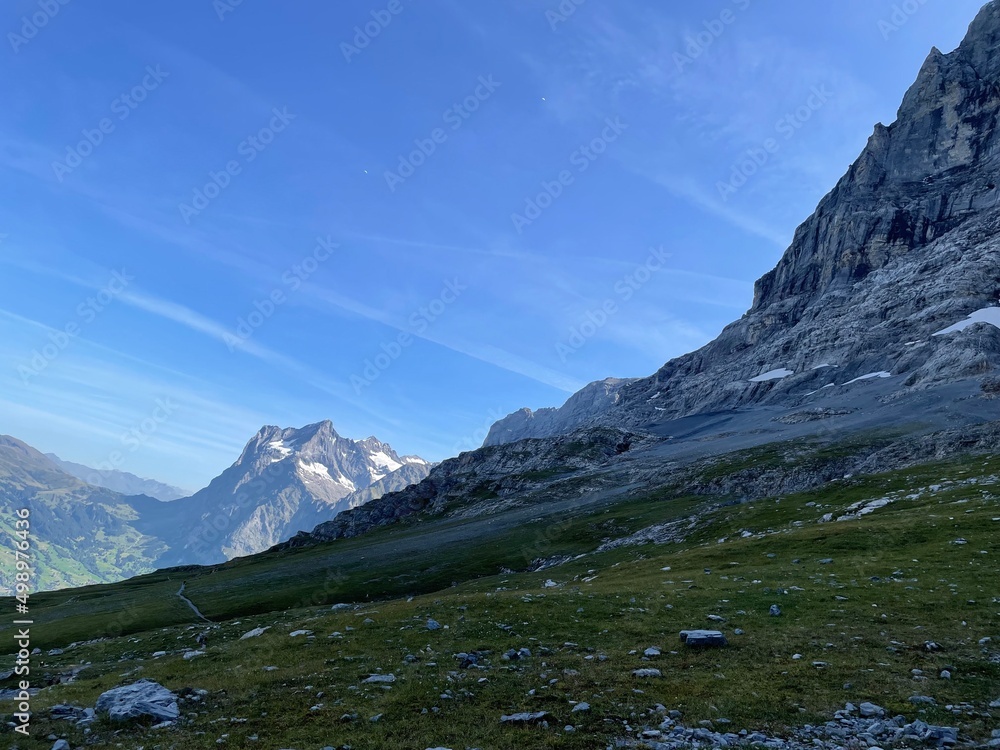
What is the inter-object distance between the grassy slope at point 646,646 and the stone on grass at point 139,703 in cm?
96

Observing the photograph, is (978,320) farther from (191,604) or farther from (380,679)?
(191,604)

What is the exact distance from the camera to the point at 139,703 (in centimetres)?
1752

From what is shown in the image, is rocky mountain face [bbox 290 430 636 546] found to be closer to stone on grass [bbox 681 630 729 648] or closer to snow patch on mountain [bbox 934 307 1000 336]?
snow patch on mountain [bbox 934 307 1000 336]

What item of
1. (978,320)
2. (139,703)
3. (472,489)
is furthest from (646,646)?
(978,320)

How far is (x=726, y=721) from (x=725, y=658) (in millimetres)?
6163

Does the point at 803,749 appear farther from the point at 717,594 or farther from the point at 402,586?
the point at 402,586

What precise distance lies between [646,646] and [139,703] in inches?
699

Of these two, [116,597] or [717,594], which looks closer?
[717,594]

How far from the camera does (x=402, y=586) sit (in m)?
74.2

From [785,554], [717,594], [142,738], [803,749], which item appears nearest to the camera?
[803,749]

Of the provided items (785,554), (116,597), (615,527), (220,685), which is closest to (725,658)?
(220,685)

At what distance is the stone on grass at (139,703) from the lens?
1708cm

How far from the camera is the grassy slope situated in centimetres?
1516

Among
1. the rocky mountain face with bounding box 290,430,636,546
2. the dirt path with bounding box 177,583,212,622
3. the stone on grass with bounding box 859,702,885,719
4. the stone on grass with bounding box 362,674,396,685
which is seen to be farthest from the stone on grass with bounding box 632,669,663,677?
the rocky mountain face with bounding box 290,430,636,546
